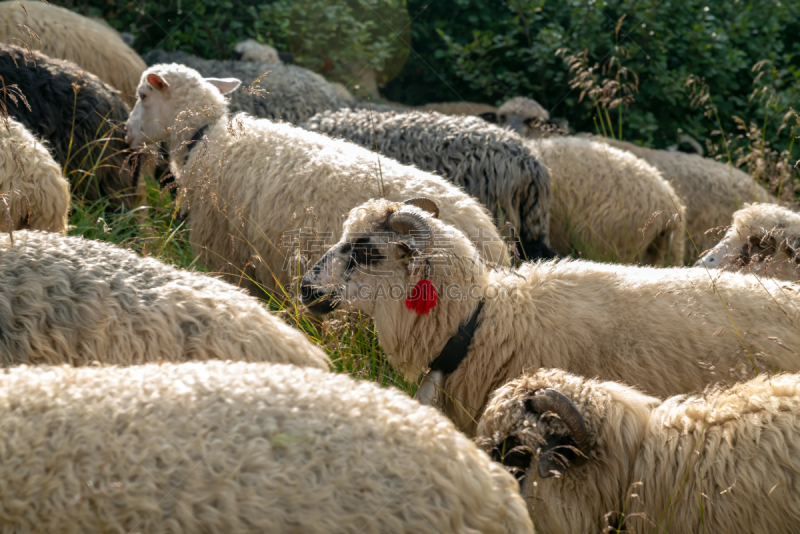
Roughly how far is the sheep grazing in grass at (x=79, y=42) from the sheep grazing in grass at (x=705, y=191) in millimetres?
4757

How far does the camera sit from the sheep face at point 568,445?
2471 mm

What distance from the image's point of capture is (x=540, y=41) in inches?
323

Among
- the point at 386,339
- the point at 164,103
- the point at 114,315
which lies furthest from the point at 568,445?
the point at 164,103

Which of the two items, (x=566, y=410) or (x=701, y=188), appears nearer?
(x=566, y=410)

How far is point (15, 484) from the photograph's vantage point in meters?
1.65

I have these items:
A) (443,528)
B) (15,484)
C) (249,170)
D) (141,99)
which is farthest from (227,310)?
(141,99)

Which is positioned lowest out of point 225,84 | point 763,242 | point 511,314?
point 511,314

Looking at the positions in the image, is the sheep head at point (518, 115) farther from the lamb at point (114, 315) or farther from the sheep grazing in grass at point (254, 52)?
the lamb at point (114, 315)

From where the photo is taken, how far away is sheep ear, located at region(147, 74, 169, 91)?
16.1ft

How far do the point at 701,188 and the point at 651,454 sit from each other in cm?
478

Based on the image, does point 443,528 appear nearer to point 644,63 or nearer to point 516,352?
point 516,352

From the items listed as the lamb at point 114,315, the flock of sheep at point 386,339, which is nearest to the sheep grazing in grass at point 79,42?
the flock of sheep at point 386,339

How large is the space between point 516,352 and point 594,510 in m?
0.94

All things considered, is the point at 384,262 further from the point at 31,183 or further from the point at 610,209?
the point at 610,209
